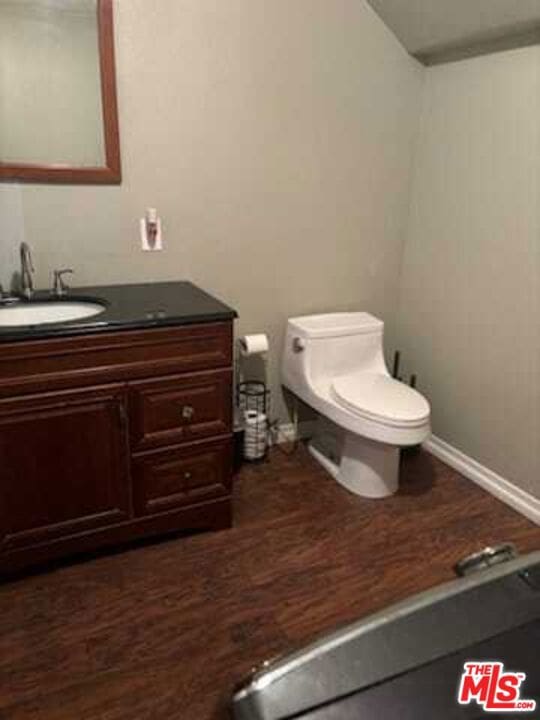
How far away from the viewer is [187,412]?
1.86 meters

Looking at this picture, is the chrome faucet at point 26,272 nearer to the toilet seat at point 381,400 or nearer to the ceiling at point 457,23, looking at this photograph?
the toilet seat at point 381,400

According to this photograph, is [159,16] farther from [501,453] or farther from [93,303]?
[501,453]

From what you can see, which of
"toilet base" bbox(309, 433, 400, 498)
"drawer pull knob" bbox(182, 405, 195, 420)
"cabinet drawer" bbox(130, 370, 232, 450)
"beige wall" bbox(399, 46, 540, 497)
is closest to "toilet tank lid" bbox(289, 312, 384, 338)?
"beige wall" bbox(399, 46, 540, 497)

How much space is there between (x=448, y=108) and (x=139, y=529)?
2161mm

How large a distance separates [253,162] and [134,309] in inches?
34.4

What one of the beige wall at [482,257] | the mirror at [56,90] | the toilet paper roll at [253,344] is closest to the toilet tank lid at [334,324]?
the toilet paper roll at [253,344]

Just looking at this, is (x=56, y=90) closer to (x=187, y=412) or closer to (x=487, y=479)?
(x=187, y=412)

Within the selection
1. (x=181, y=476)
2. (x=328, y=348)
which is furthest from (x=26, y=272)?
(x=328, y=348)

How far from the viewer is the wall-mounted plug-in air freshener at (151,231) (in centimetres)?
212

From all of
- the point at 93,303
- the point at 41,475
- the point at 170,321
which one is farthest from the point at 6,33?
the point at 41,475

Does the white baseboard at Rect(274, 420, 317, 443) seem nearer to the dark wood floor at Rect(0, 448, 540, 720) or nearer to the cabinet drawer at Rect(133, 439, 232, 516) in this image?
the dark wood floor at Rect(0, 448, 540, 720)

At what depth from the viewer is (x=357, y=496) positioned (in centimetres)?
232

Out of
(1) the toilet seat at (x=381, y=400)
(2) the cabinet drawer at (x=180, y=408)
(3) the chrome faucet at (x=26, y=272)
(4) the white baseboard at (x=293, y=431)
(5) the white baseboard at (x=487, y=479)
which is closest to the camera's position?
(2) the cabinet drawer at (x=180, y=408)

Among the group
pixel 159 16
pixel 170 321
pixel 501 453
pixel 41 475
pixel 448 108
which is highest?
pixel 159 16
